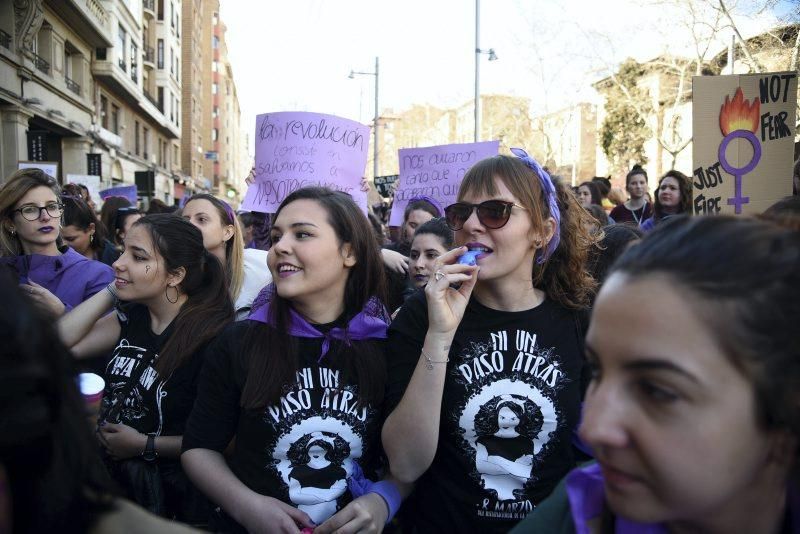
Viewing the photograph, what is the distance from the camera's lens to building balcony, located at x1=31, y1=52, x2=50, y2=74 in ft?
65.8

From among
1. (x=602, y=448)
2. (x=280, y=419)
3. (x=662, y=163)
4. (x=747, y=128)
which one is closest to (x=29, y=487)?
(x=602, y=448)

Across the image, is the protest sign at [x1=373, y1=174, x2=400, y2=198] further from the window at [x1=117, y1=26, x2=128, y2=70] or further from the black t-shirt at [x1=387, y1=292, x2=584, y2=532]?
the window at [x1=117, y1=26, x2=128, y2=70]

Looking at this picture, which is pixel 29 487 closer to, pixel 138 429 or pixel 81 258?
pixel 138 429

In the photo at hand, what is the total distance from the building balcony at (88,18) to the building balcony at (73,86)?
1.94 meters

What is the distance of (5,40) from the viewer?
1755 centimetres

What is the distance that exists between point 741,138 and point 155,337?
464 centimetres

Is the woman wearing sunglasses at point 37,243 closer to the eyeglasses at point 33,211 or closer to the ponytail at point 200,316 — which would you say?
the eyeglasses at point 33,211

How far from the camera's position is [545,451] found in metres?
2.24

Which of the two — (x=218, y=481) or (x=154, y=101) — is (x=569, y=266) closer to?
(x=218, y=481)

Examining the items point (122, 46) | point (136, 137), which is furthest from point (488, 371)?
point (136, 137)

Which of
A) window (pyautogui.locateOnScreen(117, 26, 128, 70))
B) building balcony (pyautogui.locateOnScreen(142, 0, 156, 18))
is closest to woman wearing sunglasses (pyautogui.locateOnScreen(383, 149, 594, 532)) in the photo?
window (pyautogui.locateOnScreen(117, 26, 128, 70))

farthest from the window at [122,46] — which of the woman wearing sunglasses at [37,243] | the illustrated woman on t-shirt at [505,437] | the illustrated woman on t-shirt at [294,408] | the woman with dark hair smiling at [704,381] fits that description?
the woman with dark hair smiling at [704,381]

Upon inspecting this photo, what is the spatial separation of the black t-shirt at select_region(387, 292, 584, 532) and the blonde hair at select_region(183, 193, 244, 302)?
2.41 meters

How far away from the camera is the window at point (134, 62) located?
34406 millimetres
